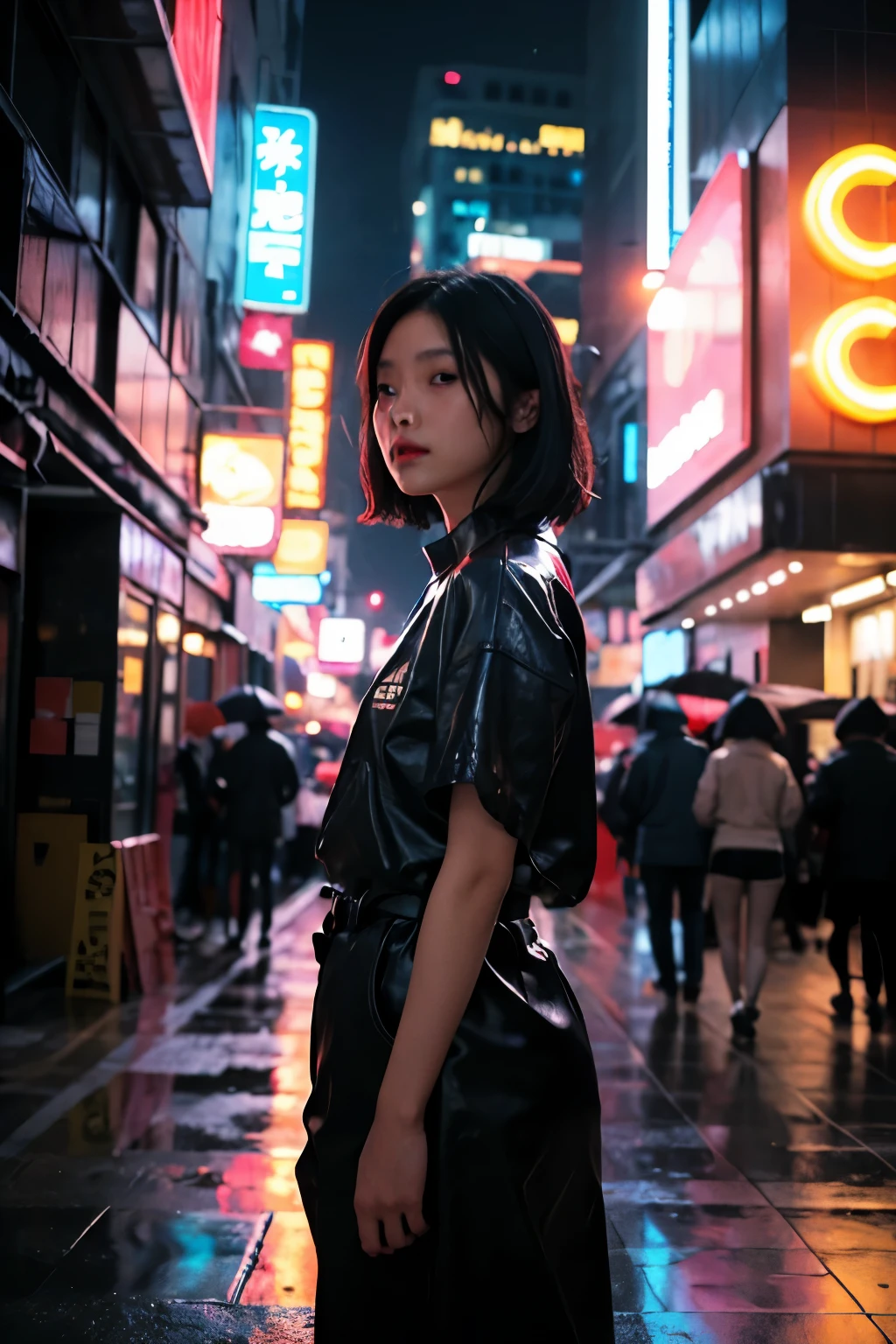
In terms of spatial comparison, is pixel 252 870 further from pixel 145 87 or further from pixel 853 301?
pixel 853 301

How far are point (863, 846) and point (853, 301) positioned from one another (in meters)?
7.68

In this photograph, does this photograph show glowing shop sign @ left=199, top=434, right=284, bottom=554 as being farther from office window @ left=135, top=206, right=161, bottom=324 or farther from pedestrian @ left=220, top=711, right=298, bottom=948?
pedestrian @ left=220, top=711, right=298, bottom=948

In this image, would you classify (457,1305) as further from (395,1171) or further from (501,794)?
(501,794)

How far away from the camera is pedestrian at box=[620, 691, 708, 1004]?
901 cm

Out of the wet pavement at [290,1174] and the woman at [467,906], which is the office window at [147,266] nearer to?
the wet pavement at [290,1174]

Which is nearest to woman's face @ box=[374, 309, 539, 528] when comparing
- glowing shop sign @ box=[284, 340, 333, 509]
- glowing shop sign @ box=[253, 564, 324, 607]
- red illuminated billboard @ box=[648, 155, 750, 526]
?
red illuminated billboard @ box=[648, 155, 750, 526]

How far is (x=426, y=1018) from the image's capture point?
1461 mm

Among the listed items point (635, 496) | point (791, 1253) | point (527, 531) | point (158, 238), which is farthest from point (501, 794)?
point (635, 496)

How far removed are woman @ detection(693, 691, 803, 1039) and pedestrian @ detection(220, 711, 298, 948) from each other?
434 centimetres

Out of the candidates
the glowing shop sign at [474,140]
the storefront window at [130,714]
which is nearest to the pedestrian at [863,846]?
the storefront window at [130,714]

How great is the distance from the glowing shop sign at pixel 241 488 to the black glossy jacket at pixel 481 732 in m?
14.0

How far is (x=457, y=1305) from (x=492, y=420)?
122 centimetres

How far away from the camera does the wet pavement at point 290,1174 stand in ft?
11.3

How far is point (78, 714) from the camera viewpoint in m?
9.51
